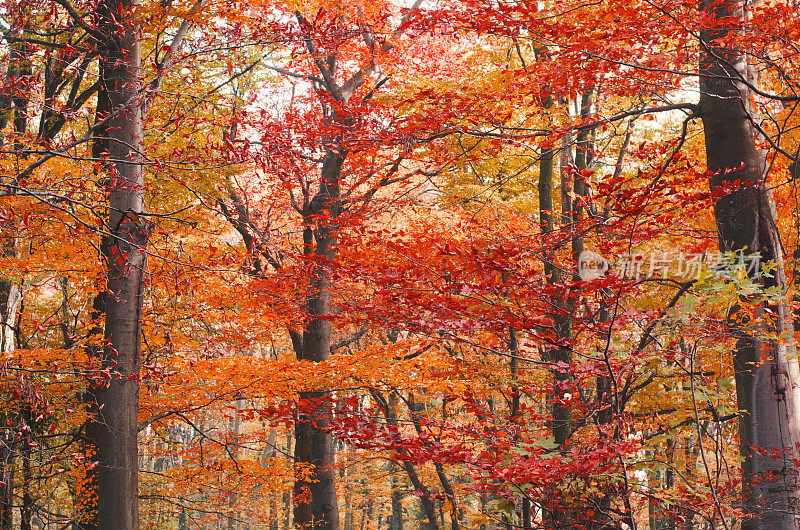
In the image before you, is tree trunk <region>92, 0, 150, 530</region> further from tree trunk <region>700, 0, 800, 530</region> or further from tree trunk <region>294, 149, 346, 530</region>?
tree trunk <region>700, 0, 800, 530</region>

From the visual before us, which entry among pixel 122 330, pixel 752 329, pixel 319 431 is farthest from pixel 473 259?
pixel 319 431

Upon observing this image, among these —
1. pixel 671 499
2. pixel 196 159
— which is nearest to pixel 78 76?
pixel 196 159

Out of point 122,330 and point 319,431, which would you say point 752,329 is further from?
point 319,431

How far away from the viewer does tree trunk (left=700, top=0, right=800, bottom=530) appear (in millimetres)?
4148

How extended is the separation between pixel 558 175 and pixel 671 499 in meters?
8.43

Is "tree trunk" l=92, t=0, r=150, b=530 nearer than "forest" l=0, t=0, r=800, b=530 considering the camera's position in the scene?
No

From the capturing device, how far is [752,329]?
167 inches

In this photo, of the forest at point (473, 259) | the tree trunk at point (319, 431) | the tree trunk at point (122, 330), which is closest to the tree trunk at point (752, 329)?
the forest at point (473, 259)

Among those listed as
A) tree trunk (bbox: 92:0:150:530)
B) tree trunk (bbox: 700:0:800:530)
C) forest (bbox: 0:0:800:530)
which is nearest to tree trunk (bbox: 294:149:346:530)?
forest (bbox: 0:0:800:530)

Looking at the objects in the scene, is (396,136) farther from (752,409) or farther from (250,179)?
(250,179)

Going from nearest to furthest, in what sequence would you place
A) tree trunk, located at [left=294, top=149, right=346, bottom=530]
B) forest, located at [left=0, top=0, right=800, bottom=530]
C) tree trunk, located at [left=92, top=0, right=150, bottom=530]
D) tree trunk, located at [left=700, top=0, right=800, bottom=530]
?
1. forest, located at [left=0, top=0, right=800, bottom=530]
2. tree trunk, located at [left=700, top=0, right=800, bottom=530]
3. tree trunk, located at [left=92, top=0, right=150, bottom=530]
4. tree trunk, located at [left=294, top=149, right=346, bottom=530]

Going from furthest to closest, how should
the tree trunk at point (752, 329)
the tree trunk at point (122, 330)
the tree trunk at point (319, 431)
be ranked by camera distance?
1. the tree trunk at point (319, 431)
2. the tree trunk at point (122, 330)
3. the tree trunk at point (752, 329)

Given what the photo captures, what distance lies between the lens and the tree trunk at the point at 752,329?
4148 mm

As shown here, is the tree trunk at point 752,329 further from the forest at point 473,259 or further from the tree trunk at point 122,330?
the tree trunk at point 122,330
